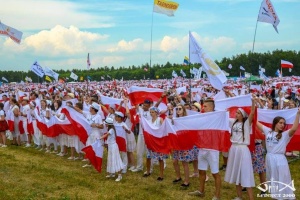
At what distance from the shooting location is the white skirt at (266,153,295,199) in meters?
7.09

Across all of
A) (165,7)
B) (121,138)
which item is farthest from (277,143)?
(165,7)

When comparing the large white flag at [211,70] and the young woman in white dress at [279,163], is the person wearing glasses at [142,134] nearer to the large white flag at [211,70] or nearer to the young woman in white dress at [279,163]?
the large white flag at [211,70]

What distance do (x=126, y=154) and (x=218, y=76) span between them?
344 centimetres

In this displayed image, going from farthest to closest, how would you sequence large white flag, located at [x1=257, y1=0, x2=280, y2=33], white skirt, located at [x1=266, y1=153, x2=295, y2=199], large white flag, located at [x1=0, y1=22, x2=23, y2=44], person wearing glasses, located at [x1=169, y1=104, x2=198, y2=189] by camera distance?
large white flag, located at [x1=0, y1=22, x2=23, y2=44], large white flag, located at [x1=257, y1=0, x2=280, y2=33], person wearing glasses, located at [x1=169, y1=104, x2=198, y2=189], white skirt, located at [x1=266, y1=153, x2=295, y2=199]

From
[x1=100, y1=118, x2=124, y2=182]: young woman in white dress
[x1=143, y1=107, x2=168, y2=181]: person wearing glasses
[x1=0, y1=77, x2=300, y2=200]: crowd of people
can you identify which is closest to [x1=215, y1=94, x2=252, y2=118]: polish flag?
[x1=0, y1=77, x2=300, y2=200]: crowd of people

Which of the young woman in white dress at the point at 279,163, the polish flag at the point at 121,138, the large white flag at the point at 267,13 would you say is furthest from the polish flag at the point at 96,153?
the large white flag at the point at 267,13

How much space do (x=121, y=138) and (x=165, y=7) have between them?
723 centimetres

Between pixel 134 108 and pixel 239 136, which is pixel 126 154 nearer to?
pixel 134 108

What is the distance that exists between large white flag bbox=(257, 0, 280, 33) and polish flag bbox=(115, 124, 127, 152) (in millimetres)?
5910

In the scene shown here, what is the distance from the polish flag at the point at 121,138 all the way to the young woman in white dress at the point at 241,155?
370cm

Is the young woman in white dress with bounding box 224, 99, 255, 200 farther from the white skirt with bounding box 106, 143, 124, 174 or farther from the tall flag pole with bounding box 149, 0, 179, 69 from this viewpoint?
the tall flag pole with bounding box 149, 0, 179, 69

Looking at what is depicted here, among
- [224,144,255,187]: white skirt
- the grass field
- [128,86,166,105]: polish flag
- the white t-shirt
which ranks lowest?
the grass field

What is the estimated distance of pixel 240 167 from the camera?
741cm

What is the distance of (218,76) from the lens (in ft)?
32.1
